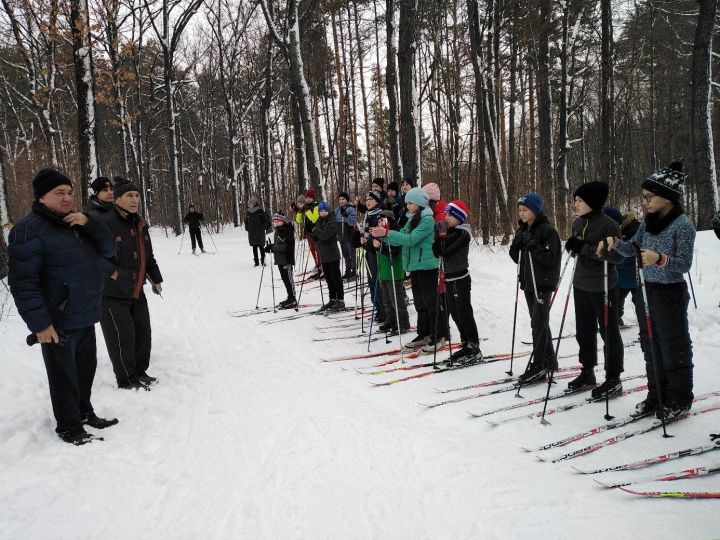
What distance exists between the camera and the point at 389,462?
344 cm

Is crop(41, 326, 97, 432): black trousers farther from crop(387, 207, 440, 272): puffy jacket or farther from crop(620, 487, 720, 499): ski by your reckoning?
crop(620, 487, 720, 499): ski

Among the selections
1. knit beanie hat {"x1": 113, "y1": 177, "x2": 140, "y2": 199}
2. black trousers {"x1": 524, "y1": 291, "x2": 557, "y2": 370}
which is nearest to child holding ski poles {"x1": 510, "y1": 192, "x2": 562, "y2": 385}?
black trousers {"x1": 524, "y1": 291, "x2": 557, "y2": 370}

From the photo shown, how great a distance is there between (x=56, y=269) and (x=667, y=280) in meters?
4.88

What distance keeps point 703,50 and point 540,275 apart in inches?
432

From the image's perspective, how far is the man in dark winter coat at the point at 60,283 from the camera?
11.3 feet

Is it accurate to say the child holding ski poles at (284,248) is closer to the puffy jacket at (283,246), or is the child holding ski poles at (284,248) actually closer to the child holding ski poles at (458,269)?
the puffy jacket at (283,246)

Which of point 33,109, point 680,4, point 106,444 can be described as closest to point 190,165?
point 33,109

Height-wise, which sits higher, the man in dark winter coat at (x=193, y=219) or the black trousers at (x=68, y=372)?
the man in dark winter coat at (x=193, y=219)

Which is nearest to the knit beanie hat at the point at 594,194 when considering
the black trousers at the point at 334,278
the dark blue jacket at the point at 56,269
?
the dark blue jacket at the point at 56,269

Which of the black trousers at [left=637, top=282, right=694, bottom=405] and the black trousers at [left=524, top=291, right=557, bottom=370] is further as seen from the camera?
the black trousers at [left=524, top=291, right=557, bottom=370]

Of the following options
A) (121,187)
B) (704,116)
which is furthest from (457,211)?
(704,116)

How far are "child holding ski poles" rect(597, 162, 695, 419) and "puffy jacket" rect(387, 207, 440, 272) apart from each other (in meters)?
Result: 2.30

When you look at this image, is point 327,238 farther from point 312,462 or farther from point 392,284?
point 312,462

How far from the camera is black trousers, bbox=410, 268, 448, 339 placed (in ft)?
19.8
